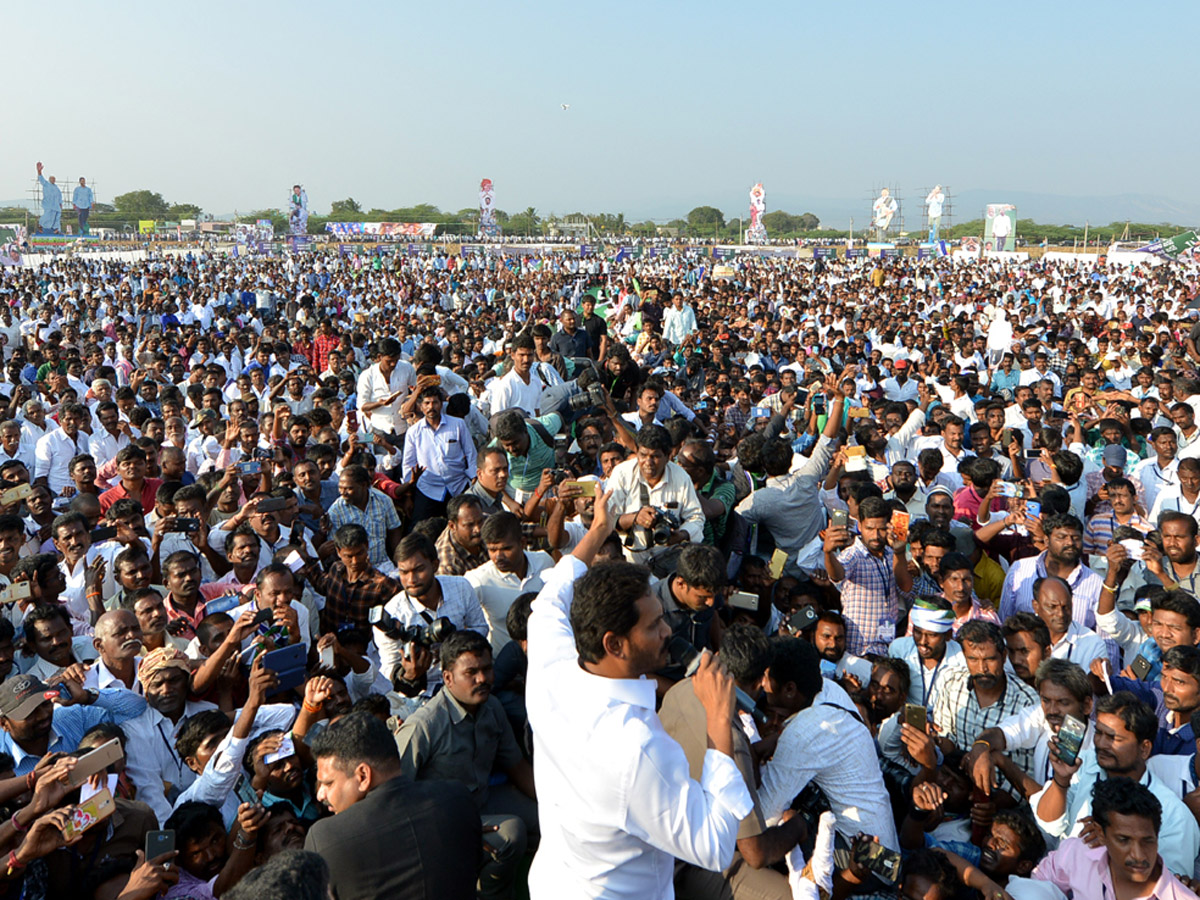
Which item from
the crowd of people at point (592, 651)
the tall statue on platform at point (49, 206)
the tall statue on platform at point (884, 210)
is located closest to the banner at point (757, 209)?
the tall statue on platform at point (884, 210)

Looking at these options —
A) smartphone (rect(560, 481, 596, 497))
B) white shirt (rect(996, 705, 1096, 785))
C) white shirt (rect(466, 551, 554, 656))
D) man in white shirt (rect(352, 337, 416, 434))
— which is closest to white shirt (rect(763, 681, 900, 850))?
white shirt (rect(996, 705, 1096, 785))

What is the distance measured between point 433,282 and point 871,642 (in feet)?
85.5

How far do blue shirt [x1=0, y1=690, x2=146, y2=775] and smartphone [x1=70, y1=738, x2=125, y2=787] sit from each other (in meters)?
0.73

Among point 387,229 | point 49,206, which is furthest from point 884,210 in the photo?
point 49,206

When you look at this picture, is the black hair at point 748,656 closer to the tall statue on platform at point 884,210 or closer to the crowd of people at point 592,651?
the crowd of people at point 592,651

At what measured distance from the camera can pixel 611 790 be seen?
6.23ft

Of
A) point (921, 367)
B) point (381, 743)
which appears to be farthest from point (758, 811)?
point (921, 367)

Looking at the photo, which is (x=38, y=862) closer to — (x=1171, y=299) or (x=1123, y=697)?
(x=1123, y=697)

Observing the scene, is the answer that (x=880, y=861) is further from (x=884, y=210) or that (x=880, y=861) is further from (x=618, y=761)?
(x=884, y=210)

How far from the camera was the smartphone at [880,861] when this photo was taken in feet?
8.27

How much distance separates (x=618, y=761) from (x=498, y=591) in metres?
2.26

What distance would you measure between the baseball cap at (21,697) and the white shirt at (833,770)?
2536 millimetres

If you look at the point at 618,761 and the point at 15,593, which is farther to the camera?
the point at 15,593

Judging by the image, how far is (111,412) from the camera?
23.9 feet
